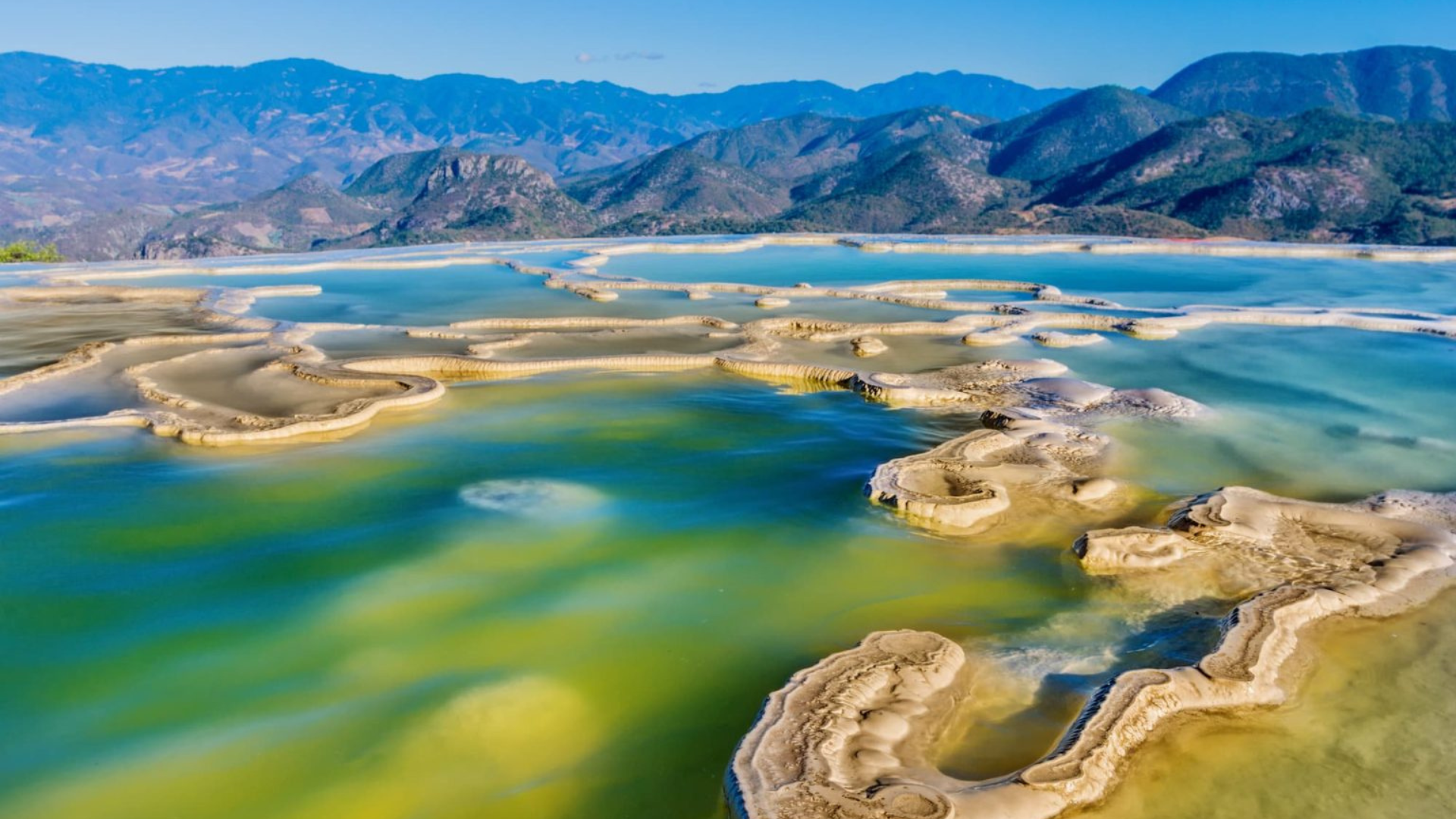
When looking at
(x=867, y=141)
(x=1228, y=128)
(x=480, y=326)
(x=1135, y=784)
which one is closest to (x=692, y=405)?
(x=480, y=326)

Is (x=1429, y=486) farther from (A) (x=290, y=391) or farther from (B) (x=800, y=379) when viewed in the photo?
(A) (x=290, y=391)

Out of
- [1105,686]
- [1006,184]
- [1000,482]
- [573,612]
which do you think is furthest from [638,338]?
[1006,184]

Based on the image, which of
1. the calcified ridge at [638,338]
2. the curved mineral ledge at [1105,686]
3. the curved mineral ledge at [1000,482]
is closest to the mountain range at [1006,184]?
the calcified ridge at [638,338]

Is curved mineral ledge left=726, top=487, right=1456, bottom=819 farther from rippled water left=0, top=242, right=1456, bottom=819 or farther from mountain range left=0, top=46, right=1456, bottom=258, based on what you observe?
mountain range left=0, top=46, right=1456, bottom=258

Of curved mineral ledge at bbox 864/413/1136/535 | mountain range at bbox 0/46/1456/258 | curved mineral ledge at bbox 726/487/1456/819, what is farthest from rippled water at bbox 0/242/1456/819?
mountain range at bbox 0/46/1456/258

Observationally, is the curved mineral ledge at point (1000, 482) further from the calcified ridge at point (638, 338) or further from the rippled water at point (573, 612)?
the rippled water at point (573, 612)

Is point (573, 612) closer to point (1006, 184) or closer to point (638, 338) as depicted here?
point (638, 338)
